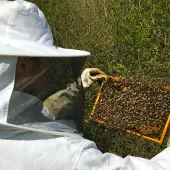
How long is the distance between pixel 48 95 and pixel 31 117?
164 mm

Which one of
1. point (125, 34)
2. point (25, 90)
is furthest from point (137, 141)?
point (25, 90)

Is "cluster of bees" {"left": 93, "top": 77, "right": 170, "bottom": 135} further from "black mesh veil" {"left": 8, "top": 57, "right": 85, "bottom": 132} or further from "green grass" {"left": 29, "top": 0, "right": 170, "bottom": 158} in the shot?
"black mesh veil" {"left": 8, "top": 57, "right": 85, "bottom": 132}

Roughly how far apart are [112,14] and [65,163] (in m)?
3.10

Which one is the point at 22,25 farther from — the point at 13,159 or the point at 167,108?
the point at 167,108

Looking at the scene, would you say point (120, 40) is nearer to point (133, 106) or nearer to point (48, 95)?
point (133, 106)

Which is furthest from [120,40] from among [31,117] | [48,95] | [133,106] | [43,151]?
[43,151]

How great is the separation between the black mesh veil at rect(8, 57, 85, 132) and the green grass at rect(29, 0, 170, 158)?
4.88 feet

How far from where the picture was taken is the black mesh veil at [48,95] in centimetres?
132

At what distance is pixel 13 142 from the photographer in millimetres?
1287

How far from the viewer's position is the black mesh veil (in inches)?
52.1

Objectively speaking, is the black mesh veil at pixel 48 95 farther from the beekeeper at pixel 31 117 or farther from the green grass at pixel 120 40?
the green grass at pixel 120 40

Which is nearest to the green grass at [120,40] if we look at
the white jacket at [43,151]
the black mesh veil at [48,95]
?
the black mesh veil at [48,95]

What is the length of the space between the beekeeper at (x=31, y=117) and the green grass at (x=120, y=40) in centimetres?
179

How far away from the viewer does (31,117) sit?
137cm
